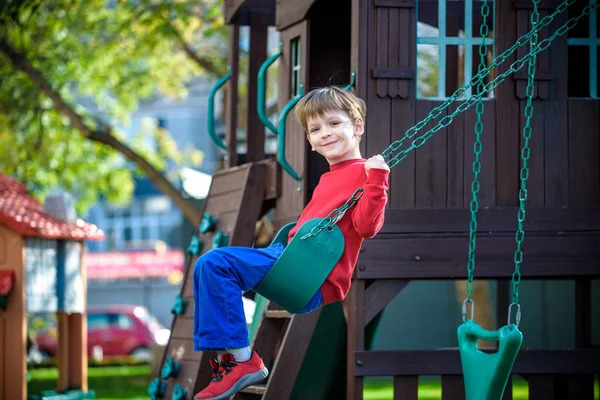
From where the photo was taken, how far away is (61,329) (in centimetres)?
1102

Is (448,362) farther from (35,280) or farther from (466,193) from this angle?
(35,280)

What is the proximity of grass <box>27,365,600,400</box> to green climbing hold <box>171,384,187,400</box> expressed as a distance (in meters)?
4.15

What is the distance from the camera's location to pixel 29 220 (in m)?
9.56

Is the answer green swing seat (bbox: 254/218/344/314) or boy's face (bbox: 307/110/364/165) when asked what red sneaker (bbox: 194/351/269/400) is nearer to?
green swing seat (bbox: 254/218/344/314)

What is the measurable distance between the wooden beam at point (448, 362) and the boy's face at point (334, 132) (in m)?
1.80

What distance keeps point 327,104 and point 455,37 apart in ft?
7.66

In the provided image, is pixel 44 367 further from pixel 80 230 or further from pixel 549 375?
pixel 549 375

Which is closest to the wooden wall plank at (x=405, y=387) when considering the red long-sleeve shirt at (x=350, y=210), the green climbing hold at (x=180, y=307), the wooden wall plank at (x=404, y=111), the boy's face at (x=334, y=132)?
the wooden wall plank at (x=404, y=111)

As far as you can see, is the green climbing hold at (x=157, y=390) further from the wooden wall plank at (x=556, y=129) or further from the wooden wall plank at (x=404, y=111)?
the wooden wall plank at (x=556, y=129)

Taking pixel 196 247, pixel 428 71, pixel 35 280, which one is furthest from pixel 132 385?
pixel 428 71

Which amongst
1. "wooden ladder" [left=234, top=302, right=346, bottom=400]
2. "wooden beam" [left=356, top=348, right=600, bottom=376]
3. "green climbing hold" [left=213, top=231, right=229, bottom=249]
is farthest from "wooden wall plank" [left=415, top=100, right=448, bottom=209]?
"green climbing hold" [left=213, top=231, right=229, bottom=249]

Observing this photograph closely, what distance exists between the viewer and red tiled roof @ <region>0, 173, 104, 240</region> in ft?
31.0

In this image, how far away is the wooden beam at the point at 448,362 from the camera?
6199 mm

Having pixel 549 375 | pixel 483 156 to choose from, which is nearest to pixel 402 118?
pixel 483 156
